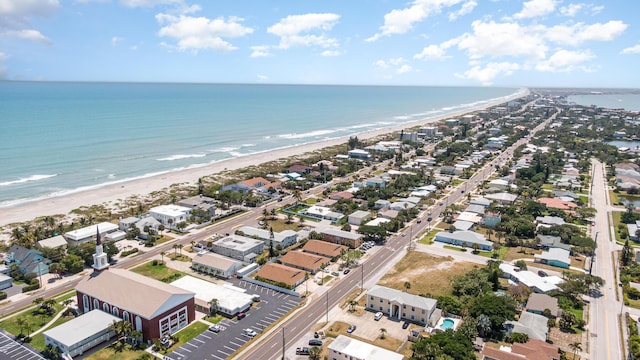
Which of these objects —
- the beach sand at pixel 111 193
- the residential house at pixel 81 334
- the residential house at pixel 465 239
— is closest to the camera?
the residential house at pixel 81 334

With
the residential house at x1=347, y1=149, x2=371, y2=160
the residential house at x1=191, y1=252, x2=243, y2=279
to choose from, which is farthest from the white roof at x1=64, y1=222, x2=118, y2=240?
the residential house at x1=347, y1=149, x2=371, y2=160

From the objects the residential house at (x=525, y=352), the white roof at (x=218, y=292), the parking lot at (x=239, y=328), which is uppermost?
the white roof at (x=218, y=292)

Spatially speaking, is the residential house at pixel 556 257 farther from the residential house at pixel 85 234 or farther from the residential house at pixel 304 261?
the residential house at pixel 85 234

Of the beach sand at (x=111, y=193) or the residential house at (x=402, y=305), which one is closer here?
the residential house at (x=402, y=305)

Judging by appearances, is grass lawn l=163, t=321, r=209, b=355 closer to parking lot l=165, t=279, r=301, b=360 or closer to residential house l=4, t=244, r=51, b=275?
parking lot l=165, t=279, r=301, b=360

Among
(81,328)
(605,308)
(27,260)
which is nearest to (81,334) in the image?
(81,328)

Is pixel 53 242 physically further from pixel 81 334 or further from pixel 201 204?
pixel 81 334

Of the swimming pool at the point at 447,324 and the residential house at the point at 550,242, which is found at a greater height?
the residential house at the point at 550,242

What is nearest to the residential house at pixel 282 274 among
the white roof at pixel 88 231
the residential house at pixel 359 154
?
the white roof at pixel 88 231
